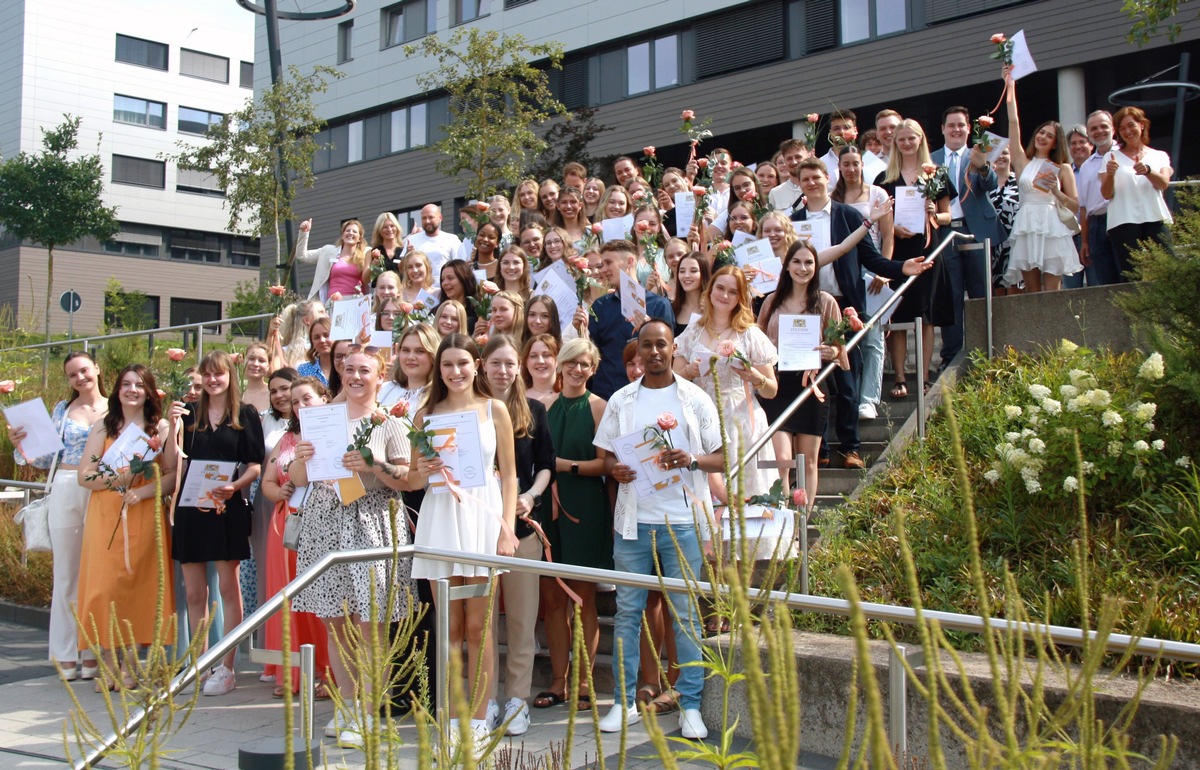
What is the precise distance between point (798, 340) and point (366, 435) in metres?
2.93

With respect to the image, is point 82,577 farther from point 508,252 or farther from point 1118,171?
point 1118,171

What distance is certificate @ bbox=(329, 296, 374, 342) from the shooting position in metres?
9.13

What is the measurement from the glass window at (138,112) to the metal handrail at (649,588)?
55.0 m

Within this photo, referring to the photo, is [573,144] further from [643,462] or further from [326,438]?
[643,462]

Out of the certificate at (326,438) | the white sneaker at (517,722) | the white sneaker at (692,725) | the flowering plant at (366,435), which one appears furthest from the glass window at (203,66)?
the white sneaker at (692,725)

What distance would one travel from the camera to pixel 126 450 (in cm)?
747

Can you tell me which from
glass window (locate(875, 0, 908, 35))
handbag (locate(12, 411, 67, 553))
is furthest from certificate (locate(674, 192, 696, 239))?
glass window (locate(875, 0, 908, 35))

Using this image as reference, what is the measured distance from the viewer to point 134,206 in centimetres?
5362

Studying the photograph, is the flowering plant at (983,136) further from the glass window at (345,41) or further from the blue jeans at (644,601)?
the glass window at (345,41)

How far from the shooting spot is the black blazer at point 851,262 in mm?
8523

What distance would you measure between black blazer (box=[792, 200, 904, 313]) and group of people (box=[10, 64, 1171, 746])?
0.8 inches

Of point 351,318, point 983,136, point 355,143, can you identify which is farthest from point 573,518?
point 355,143

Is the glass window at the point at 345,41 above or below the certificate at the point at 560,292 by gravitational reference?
above

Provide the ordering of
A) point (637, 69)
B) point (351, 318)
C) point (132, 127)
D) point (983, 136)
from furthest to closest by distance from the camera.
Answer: point (132, 127), point (637, 69), point (983, 136), point (351, 318)
